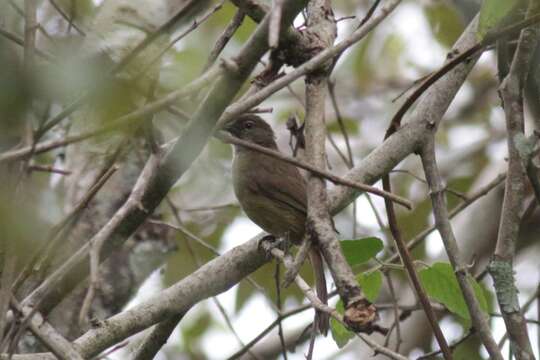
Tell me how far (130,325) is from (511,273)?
1416 mm

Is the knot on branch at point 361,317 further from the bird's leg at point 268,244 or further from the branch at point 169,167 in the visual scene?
the bird's leg at point 268,244

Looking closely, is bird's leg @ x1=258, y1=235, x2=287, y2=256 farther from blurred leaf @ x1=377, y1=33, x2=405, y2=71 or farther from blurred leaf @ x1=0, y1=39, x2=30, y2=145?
blurred leaf @ x1=377, y1=33, x2=405, y2=71

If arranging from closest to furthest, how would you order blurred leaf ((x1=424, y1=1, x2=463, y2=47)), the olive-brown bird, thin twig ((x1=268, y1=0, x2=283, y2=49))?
thin twig ((x1=268, y1=0, x2=283, y2=49)), the olive-brown bird, blurred leaf ((x1=424, y1=1, x2=463, y2=47))

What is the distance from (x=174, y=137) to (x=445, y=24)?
10.2 feet

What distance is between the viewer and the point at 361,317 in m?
2.28

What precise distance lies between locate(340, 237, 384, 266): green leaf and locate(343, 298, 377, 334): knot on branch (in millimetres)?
992

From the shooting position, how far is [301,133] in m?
3.48

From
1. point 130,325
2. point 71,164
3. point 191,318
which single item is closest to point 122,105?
point 130,325

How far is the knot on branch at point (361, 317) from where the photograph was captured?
7.45 ft

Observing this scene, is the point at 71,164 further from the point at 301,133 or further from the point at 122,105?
the point at 122,105

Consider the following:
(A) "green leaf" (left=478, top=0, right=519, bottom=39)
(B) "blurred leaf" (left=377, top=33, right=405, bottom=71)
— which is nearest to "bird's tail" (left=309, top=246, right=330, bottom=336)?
(A) "green leaf" (left=478, top=0, right=519, bottom=39)

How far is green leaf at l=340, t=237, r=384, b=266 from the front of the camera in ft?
10.8

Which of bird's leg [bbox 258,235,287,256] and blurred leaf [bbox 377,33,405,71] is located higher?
blurred leaf [bbox 377,33,405,71]

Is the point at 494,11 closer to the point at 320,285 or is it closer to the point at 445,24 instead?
the point at 320,285
